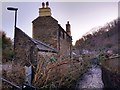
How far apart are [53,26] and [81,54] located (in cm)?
89

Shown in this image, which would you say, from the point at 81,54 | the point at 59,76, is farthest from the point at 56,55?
the point at 81,54

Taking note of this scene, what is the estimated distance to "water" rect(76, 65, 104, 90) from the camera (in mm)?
4807

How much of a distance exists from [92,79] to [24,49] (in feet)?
5.15

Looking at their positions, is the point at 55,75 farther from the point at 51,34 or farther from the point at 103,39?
the point at 51,34

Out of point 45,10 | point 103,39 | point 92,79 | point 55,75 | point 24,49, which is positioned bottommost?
point 92,79

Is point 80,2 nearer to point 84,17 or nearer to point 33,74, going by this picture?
point 84,17

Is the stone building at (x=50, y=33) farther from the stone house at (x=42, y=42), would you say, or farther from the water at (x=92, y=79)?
the water at (x=92, y=79)

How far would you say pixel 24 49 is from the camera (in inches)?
194

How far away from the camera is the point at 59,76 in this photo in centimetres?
430

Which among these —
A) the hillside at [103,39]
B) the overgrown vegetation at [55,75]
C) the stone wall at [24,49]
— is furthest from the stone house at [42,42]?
the hillside at [103,39]

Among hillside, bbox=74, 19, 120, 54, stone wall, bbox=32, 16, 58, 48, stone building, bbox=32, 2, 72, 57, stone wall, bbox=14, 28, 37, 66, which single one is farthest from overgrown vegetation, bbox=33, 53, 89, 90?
stone wall, bbox=32, 16, 58, 48

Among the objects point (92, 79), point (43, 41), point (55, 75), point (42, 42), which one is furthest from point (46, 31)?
point (55, 75)

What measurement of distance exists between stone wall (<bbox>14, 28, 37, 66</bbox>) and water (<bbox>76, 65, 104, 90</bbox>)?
40.1 inches

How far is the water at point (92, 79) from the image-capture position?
481 centimetres
